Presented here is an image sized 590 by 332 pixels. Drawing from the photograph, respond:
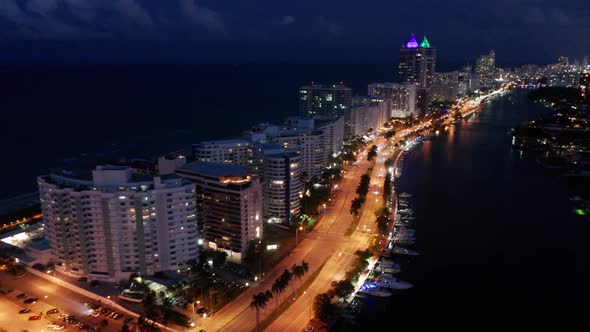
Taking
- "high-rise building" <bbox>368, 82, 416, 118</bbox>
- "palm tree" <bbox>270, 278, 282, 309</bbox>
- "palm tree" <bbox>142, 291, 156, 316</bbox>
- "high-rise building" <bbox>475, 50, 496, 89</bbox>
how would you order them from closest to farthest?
"palm tree" <bbox>142, 291, 156, 316</bbox>
"palm tree" <bbox>270, 278, 282, 309</bbox>
"high-rise building" <bbox>368, 82, 416, 118</bbox>
"high-rise building" <bbox>475, 50, 496, 89</bbox>

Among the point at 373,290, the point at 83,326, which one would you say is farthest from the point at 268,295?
the point at 83,326

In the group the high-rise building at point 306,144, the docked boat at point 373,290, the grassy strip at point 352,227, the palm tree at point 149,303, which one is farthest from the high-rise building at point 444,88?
the palm tree at point 149,303

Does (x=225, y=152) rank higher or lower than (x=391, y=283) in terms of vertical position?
higher

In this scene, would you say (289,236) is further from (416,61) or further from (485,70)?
(485,70)

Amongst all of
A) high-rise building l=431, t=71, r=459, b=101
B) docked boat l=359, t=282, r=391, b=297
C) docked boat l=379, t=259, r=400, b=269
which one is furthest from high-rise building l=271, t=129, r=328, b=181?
high-rise building l=431, t=71, r=459, b=101

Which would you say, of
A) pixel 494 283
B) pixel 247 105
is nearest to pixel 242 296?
pixel 494 283

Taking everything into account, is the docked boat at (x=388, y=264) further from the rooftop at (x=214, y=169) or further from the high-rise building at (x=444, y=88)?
the high-rise building at (x=444, y=88)

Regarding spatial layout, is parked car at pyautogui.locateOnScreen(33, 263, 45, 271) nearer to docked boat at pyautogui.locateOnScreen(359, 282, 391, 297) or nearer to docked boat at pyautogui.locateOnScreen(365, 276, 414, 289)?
docked boat at pyautogui.locateOnScreen(359, 282, 391, 297)
